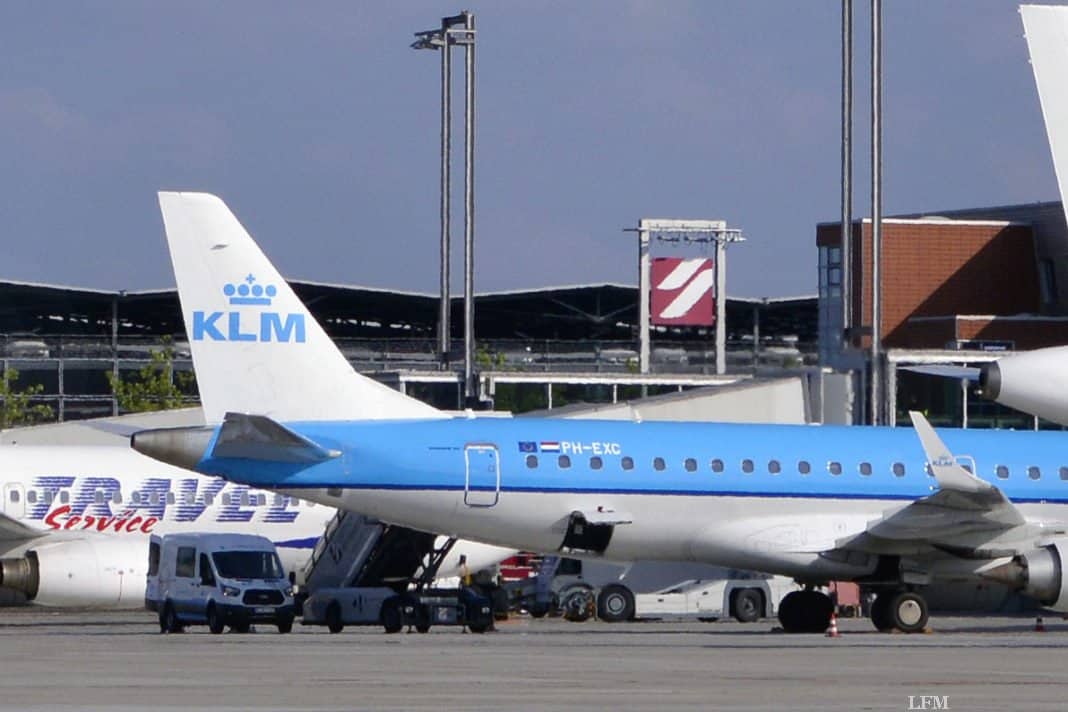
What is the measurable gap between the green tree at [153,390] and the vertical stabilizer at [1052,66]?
176 feet

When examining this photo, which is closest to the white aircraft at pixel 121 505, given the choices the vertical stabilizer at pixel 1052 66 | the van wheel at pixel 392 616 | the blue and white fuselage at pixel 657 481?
the van wheel at pixel 392 616

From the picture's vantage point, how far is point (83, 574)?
123ft

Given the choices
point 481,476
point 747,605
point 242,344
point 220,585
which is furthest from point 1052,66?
point 747,605

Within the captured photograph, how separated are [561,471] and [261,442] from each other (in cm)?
464

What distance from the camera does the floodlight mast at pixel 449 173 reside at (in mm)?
49531

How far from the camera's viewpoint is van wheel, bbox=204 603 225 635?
110 feet

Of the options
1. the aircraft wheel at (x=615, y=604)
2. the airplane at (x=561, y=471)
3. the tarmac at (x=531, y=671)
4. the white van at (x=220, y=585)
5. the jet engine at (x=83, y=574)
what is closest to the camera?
the tarmac at (x=531, y=671)

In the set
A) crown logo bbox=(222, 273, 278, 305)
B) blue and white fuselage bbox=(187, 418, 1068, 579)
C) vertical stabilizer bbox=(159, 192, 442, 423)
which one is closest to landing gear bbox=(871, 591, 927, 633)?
blue and white fuselage bbox=(187, 418, 1068, 579)

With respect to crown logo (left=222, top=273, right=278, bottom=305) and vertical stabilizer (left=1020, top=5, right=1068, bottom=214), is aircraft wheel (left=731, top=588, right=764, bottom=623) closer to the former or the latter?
crown logo (left=222, top=273, right=278, bottom=305)

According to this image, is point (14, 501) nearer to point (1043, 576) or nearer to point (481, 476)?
point (481, 476)

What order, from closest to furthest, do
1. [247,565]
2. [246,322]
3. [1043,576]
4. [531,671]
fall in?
[531,671]
[1043,576]
[246,322]
[247,565]

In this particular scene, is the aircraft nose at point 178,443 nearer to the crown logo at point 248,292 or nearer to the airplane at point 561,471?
the airplane at point 561,471

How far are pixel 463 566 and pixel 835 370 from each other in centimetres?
1139

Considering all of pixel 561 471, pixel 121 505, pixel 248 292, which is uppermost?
pixel 248 292
